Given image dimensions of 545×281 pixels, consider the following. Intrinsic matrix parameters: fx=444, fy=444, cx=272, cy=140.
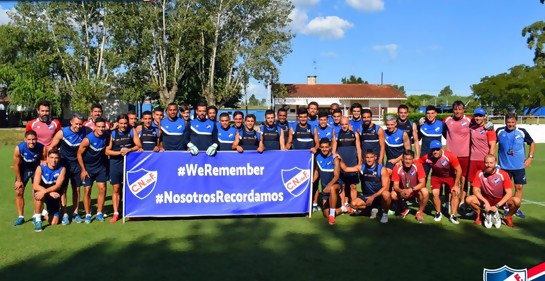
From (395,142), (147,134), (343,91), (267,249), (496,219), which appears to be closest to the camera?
(267,249)

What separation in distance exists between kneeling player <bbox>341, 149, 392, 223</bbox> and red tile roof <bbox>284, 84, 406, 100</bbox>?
45.2 meters

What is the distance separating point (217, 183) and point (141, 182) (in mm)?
1186

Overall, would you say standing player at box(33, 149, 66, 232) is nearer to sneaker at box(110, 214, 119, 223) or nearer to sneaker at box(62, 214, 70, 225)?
sneaker at box(62, 214, 70, 225)

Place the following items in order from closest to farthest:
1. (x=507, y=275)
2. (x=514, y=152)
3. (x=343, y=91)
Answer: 1. (x=507, y=275)
2. (x=514, y=152)
3. (x=343, y=91)

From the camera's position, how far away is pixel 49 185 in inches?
259

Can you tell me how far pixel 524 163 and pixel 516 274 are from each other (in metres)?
5.83

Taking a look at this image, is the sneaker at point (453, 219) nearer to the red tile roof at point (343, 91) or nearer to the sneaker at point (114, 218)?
the sneaker at point (114, 218)

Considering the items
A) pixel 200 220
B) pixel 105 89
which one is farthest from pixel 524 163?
pixel 105 89

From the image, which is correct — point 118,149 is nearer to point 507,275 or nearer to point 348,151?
point 348,151

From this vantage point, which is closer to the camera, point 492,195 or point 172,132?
point 492,195

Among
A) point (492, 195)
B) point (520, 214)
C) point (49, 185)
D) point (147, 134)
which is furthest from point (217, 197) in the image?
point (520, 214)

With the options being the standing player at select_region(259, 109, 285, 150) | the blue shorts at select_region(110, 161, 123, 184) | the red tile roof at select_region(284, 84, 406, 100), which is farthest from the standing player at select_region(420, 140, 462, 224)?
the red tile roof at select_region(284, 84, 406, 100)

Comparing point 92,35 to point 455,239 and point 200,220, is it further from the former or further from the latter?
point 455,239

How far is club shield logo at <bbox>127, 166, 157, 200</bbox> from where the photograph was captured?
6.95 metres
